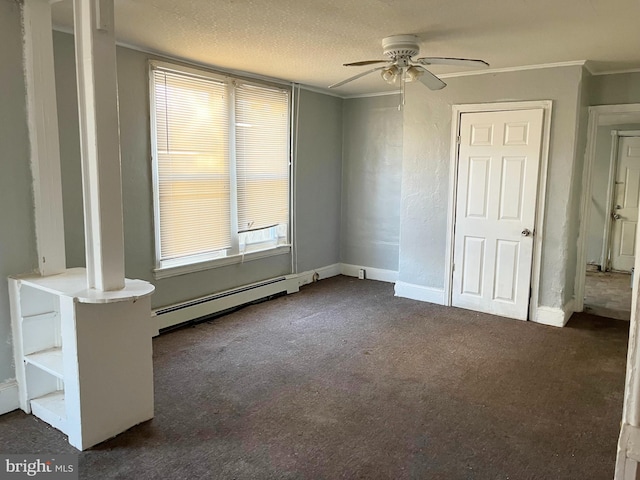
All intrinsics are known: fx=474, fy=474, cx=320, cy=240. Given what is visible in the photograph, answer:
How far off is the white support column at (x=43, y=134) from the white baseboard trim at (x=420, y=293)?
3.57 meters

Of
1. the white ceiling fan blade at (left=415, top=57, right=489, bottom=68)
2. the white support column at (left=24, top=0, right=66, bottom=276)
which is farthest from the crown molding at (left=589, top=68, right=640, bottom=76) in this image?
the white support column at (left=24, top=0, right=66, bottom=276)

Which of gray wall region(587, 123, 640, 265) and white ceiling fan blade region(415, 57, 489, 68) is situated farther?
gray wall region(587, 123, 640, 265)

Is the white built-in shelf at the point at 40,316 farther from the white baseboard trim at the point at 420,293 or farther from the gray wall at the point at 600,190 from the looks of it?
the gray wall at the point at 600,190

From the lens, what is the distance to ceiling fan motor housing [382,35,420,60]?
10.9 feet

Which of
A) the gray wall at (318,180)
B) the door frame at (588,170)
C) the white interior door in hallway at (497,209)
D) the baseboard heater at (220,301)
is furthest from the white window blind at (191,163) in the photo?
the door frame at (588,170)

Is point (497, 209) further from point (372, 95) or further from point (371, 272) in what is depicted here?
point (372, 95)

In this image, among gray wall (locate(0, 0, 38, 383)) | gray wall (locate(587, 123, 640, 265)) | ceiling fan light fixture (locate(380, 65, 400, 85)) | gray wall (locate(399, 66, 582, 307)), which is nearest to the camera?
gray wall (locate(0, 0, 38, 383))

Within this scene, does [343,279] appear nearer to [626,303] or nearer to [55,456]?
[626,303]

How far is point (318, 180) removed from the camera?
5996 millimetres

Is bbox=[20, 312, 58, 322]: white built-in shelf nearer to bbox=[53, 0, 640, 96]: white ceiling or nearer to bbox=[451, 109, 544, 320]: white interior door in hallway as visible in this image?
bbox=[53, 0, 640, 96]: white ceiling

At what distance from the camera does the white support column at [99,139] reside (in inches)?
94.2

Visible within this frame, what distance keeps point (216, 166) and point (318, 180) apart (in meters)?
1.70

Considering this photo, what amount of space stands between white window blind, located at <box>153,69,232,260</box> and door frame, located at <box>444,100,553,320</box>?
229 centimetres

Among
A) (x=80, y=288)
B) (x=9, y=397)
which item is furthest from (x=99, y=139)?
(x=9, y=397)
